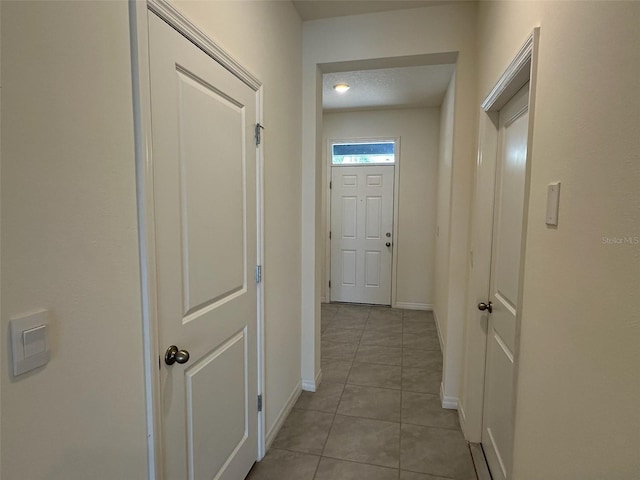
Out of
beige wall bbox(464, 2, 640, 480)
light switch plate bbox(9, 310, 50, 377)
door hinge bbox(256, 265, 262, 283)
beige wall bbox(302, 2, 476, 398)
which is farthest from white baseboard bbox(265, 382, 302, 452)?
light switch plate bbox(9, 310, 50, 377)

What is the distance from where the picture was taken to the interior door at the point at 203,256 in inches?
45.1

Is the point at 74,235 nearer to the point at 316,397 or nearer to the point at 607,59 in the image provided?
the point at 607,59

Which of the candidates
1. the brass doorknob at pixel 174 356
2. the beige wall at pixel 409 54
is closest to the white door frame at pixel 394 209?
the beige wall at pixel 409 54

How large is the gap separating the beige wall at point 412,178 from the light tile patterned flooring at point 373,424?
1238 mm

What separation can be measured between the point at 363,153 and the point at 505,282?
11.4 feet

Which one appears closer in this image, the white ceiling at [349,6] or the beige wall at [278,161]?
the beige wall at [278,161]

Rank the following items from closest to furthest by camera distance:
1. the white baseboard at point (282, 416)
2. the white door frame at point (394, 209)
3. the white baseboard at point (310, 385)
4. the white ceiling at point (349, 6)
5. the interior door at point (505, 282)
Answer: the interior door at point (505, 282)
the white baseboard at point (282, 416)
the white ceiling at point (349, 6)
the white baseboard at point (310, 385)
the white door frame at point (394, 209)

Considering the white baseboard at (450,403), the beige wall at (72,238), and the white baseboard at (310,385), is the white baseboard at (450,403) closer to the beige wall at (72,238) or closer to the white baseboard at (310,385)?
the white baseboard at (310,385)

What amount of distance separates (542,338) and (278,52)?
6.54ft

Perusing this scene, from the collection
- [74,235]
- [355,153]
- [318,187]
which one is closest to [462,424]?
[318,187]

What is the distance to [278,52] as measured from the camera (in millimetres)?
2066

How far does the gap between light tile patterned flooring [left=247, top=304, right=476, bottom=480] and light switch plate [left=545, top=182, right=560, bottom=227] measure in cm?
155

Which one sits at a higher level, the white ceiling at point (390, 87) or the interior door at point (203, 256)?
the white ceiling at point (390, 87)

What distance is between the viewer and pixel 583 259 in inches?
32.5
